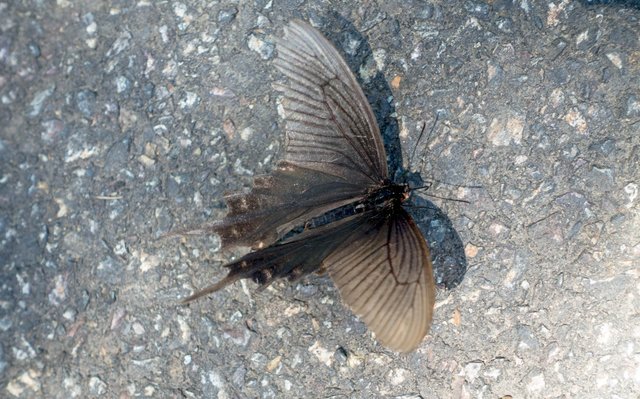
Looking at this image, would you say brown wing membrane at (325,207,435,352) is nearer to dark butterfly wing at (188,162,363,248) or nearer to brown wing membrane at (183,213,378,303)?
brown wing membrane at (183,213,378,303)

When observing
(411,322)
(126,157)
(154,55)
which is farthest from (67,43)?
(411,322)

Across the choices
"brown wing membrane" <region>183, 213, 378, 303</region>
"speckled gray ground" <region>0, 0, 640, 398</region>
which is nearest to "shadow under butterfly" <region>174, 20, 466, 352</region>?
"brown wing membrane" <region>183, 213, 378, 303</region>

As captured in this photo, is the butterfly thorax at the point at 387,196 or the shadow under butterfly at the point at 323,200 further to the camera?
the butterfly thorax at the point at 387,196

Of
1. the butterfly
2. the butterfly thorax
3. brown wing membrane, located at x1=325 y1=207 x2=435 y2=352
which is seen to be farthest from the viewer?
the butterfly thorax

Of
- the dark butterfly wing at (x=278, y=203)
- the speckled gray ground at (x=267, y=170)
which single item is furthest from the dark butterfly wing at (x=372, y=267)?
the speckled gray ground at (x=267, y=170)

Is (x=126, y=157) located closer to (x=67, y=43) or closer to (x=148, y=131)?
(x=148, y=131)

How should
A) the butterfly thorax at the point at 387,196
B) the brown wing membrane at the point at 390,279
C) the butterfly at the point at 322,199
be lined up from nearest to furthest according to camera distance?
the brown wing membrane at the point at 390,279 → the butterfly at the point at 322,199 → the butterfly thorax at the point at 387,196

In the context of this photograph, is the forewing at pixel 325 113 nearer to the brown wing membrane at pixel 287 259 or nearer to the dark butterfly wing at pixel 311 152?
the dark butterfly wing at pixel 311 152

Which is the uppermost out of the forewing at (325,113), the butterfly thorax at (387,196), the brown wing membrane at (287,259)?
the forewing at (325,113)
